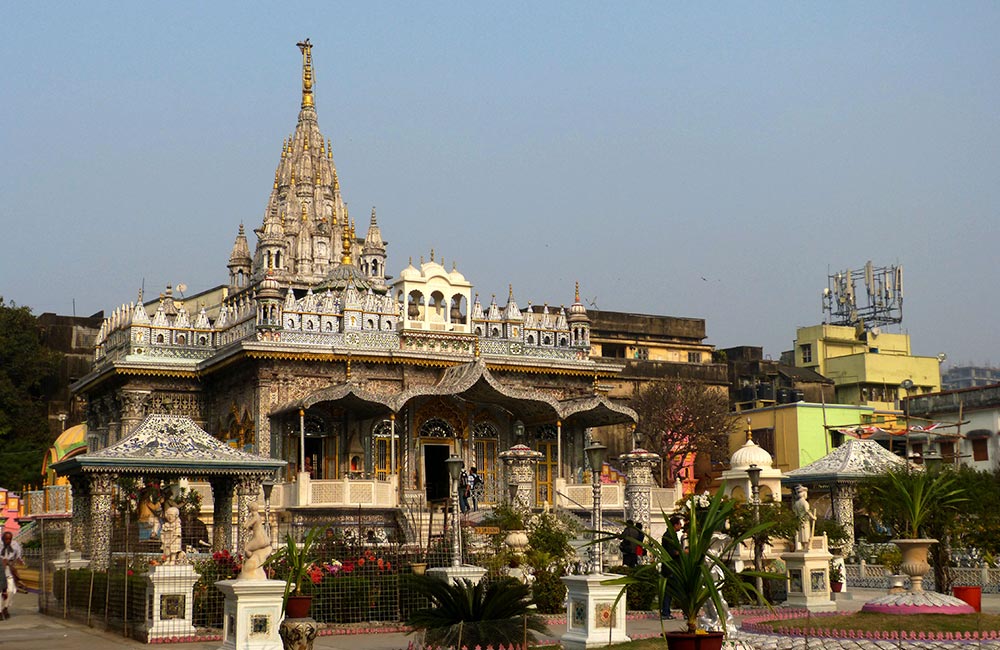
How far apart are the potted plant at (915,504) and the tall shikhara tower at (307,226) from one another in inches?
946

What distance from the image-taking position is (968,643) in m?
15.6

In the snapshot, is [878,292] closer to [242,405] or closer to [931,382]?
[931,382]

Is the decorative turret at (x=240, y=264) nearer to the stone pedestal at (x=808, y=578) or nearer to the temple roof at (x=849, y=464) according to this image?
the temple roof at (x=849, y=464)

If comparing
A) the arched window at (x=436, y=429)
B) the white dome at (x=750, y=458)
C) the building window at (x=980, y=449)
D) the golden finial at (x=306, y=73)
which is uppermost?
the golden finial at (x=306, y=73)

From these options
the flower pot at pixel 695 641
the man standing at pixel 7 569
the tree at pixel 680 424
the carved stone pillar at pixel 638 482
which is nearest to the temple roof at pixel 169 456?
the man standing at pixel 7 569

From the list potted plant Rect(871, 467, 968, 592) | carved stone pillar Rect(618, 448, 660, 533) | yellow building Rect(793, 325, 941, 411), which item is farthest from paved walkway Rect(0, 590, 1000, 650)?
yellow building Rect(793, 325, 941, 411)

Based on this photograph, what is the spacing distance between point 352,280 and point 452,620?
27.5 metres

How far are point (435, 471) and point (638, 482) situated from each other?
30.7ft

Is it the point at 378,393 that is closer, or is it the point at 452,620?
the point at 452,620

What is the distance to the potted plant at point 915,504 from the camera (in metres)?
18.9

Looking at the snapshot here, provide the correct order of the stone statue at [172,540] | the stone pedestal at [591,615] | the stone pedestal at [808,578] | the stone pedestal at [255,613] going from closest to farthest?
the stone pedestal at [255,613], the stone pedestal at [591,615], the stone statue at [172,540], the stone pedestal at [808,578]

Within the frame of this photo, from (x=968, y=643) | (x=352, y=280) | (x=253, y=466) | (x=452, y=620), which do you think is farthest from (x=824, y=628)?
(x=352, y=280)

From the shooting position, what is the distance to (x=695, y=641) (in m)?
11.5

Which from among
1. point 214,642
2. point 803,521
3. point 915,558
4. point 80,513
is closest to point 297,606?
point 214,642
